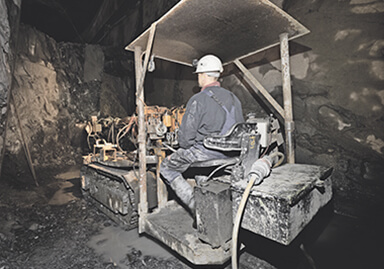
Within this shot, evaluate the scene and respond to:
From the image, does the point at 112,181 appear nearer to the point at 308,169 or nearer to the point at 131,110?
the point at 308,169

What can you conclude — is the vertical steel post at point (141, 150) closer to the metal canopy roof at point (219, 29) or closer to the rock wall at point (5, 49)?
the metal canopy roof at point (219, 29)

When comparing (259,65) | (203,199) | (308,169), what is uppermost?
(259,65)

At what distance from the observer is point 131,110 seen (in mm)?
11469

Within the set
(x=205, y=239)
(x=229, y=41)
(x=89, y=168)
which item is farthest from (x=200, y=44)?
(x=89, y=168)

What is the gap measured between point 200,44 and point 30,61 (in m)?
7.90

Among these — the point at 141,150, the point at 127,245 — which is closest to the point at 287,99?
the point at 141,150

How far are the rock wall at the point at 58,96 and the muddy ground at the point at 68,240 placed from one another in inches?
103

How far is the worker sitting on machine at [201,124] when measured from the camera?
9.20 ft

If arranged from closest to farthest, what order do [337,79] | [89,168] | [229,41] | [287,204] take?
[287,204] → [229,41] → [337,79] → [89,168]

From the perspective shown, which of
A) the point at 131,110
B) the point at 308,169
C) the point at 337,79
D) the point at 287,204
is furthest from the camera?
the point at 131,110

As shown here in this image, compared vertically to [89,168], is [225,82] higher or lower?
higher

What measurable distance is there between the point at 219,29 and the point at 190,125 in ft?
5.27

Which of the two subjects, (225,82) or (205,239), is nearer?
(205,239)

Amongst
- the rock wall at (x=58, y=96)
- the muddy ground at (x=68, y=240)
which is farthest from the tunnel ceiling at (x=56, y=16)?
the muddy ground at (x=68, y=240)
